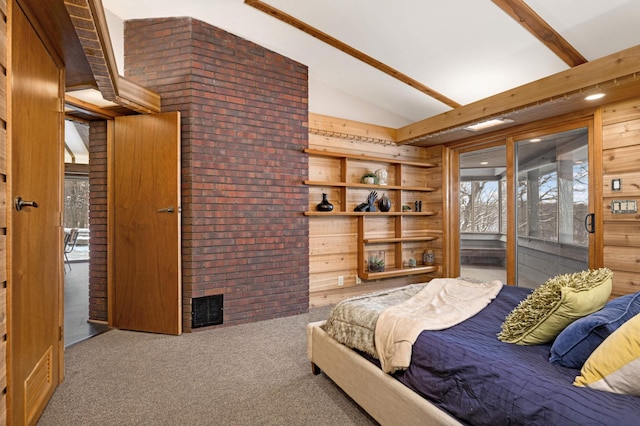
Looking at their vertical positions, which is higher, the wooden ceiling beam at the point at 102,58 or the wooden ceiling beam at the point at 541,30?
the wooden ceiling beam at the point at 541,30

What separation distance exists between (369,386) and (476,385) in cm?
66

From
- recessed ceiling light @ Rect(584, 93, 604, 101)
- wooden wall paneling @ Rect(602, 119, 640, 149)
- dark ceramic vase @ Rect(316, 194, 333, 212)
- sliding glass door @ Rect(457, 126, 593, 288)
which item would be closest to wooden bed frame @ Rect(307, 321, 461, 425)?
dark ceramic vase @ Rect(316, 194, 333, 212)

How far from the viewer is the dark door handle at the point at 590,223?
10.7 ft

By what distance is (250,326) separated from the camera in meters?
3.44

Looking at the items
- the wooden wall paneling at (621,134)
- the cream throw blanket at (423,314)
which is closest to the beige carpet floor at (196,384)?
the cream throw blanket at (423,314)

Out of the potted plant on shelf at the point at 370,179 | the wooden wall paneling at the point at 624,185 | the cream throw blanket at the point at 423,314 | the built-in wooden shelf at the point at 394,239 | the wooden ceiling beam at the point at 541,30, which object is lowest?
the cream throw blanket at the point at 423,314

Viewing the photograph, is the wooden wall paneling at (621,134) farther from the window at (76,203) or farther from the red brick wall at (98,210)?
the window at (76,203)

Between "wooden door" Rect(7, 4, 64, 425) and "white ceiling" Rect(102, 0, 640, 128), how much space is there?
5.58 feet

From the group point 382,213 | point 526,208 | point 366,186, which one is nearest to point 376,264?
point 382,213

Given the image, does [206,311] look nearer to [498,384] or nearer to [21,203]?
[21,203]

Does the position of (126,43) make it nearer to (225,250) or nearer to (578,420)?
(225,250)

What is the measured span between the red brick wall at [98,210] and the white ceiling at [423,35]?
843mm

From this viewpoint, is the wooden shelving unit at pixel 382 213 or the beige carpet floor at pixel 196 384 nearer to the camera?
the beige carpet floor at pixel 196 384

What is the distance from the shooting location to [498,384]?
1.23 m
